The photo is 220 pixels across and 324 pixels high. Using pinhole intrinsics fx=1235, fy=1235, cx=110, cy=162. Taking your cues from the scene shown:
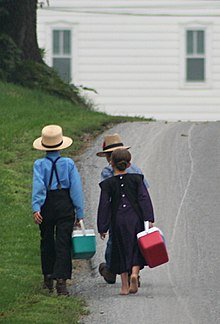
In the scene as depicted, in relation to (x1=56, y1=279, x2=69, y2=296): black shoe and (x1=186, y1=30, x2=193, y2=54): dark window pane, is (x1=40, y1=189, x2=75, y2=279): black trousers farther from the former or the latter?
(x1=186, y1=30, x2=193, y2=54): dark window pane

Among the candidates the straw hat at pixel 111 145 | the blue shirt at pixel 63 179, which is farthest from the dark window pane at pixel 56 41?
the blue shirt at pixel 63 179

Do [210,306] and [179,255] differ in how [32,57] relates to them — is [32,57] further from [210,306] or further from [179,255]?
[210,306]

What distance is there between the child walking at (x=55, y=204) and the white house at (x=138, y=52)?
21707 mm

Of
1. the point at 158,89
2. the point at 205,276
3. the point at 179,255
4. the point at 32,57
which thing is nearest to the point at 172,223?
the point at 179,255

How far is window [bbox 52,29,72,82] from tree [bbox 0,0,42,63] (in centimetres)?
880

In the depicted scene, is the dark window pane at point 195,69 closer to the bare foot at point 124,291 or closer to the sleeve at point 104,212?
the sleeve at point 104,212

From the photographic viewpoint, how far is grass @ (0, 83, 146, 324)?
11.1m

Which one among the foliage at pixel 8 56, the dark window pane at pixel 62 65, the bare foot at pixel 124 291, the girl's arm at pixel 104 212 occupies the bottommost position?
the bare foot at pixel 124 291

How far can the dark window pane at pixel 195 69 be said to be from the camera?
3419cm

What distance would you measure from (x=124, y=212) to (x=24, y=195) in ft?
15.3

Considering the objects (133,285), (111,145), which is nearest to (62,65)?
(111,145)

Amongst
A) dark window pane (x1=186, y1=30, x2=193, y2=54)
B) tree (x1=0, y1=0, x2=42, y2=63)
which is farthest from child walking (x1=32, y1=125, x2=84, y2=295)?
dark window pane (x1=186, y1=30, x2=193, y2=54)

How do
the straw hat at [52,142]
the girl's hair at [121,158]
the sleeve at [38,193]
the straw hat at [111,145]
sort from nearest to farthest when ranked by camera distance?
1. the sleeve at [38,193]
2. the girl's hair at [121,158]
3. the straw hat at [52,142]
4. the straw hat at [111,145]

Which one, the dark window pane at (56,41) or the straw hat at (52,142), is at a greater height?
the dark window pane at (56,41)
